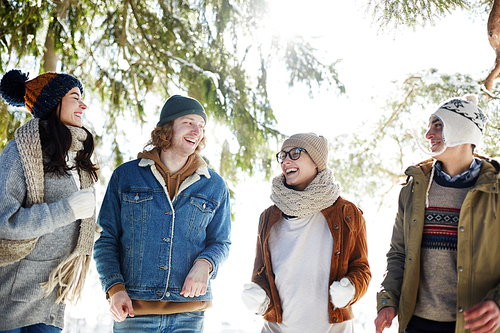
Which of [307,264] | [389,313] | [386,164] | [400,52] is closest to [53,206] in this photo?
[307,264]

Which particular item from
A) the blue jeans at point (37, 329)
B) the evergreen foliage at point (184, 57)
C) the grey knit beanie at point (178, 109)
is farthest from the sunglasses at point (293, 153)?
the evergreen foliage at point (184, 57)

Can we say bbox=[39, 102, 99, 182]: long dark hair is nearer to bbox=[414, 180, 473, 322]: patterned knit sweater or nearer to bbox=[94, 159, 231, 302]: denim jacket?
bbox=[94, 159, 231, 302]: denim jacket

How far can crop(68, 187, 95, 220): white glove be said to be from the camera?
5.89ft

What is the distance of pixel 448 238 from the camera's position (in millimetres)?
1950

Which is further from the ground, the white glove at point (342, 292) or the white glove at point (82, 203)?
the white glove at point (82, 203)

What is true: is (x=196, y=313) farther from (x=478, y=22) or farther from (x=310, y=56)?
(x=478, y=22)

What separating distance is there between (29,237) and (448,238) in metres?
1.91

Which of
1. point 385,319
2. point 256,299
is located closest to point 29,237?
point 256,299

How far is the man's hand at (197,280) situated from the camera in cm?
194

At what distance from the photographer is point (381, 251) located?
20.1ft

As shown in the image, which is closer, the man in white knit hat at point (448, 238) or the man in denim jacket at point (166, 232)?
the man in white knit hat at point (448, 238)

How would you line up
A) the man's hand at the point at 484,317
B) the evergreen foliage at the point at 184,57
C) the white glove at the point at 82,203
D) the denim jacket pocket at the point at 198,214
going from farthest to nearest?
the evergreen foliage at the point at 184,57 < the denim jacket pocket at the point at 198,214 < the white glove at the point at 82,203 < the man's hand at the point at 484,317

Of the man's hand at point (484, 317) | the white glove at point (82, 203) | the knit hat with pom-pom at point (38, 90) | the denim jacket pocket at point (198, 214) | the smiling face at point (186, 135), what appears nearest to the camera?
the man's hand at point (484, 317)

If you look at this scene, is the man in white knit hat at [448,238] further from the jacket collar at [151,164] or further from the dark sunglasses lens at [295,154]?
the jacket collar at [151,164]
